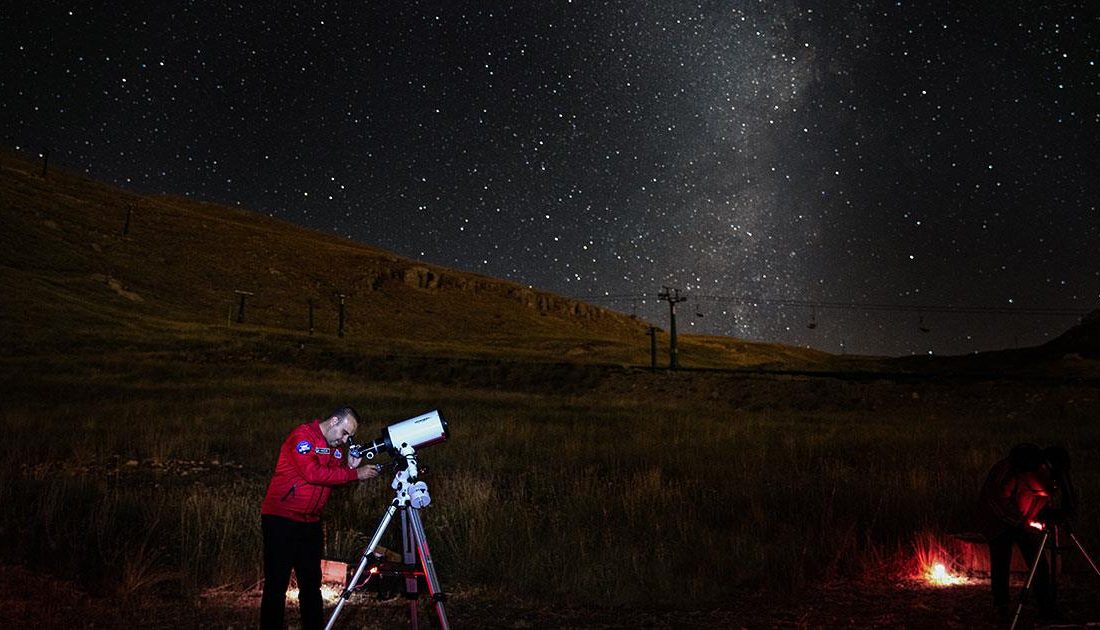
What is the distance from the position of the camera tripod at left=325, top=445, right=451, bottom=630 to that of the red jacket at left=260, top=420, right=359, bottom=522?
38 cm

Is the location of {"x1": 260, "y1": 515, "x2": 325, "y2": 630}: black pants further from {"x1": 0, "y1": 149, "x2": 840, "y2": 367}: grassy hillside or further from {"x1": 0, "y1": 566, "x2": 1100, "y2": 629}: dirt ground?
{"x1": 0, "y1": 149, "x2": 840, "y2": 367}: grassy hillside

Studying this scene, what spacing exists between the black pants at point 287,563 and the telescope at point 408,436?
2.56ft

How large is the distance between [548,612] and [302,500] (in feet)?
10.0

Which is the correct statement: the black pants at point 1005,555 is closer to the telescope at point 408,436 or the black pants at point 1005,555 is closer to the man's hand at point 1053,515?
the man's hand at point 1053,515

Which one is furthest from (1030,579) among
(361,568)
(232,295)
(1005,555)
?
(232,295)

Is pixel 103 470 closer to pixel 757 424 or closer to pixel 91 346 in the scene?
pixel 757 424

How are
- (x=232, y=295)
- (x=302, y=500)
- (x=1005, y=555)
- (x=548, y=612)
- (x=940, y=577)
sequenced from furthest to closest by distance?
1. (x=232, y=295)
2. (x=940, y=577)
3. (x=548, y=612)
4. (x=1005, y=555)
5. (x=302, y=500)

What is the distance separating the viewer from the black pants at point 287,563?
5.43 meters

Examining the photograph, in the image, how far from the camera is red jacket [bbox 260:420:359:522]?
17.2ft

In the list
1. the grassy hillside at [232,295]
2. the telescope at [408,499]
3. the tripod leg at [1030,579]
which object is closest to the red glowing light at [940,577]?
the tripod leg at [1030,579]

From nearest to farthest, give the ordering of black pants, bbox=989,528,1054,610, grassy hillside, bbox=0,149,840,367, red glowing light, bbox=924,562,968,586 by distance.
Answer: black pants, bbox=989,528,1054,610 < red glowing light, bbox=924,562,968,586 < grassy hillside, bbox=0,149,840,367

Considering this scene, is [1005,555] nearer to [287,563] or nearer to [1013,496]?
[1013,496]

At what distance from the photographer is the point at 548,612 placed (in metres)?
7.34

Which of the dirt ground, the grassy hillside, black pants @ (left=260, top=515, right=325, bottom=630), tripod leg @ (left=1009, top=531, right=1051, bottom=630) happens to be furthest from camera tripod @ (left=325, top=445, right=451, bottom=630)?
the grassy hillside
